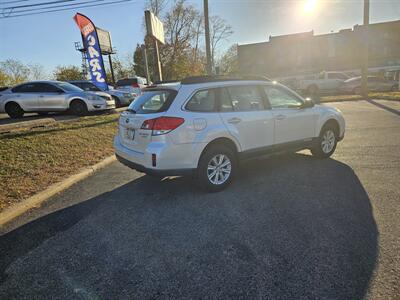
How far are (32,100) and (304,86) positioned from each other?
21226 mm

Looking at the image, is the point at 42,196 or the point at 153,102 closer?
the point at 153,102

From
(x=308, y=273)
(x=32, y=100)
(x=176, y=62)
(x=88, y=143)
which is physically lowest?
(x=308, y=273)

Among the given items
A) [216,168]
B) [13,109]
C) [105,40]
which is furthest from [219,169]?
[105,40]

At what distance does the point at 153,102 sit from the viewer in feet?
13.6

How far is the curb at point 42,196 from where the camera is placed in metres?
3.68

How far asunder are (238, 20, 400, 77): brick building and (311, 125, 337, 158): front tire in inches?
1656

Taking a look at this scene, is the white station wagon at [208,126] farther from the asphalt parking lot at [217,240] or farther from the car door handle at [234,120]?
the asphalt parking lot at [217,240]

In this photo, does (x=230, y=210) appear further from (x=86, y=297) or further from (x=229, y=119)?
(x=86, y=297)

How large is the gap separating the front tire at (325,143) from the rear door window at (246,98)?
5.58 ft

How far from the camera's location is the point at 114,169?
19.0 feet

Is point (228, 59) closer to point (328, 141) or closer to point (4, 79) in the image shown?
point (4, 79)

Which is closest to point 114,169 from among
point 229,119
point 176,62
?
point 229,119

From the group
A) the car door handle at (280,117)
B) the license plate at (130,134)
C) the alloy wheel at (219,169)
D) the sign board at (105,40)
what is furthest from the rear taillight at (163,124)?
the sign board at (105,40)

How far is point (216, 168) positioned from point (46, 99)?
9213 mm
